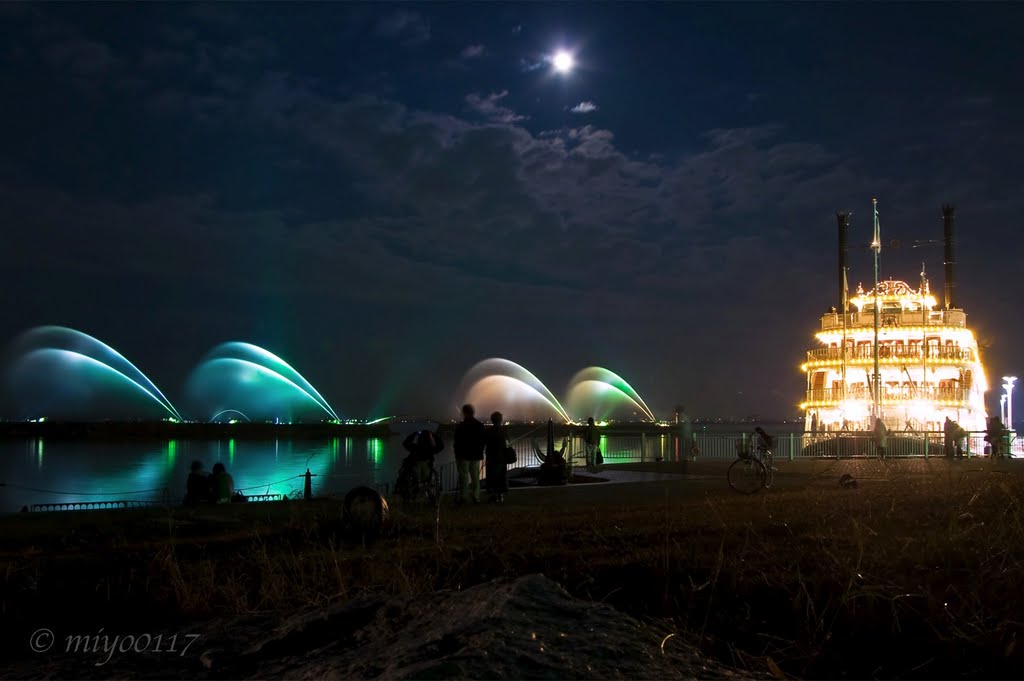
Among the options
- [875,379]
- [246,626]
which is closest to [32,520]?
[246,626]

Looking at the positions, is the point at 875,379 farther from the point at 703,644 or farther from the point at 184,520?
the point at 703,644

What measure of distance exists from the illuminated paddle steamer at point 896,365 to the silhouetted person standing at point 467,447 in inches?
2026

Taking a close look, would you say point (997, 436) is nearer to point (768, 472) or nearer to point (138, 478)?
point (768, 472)

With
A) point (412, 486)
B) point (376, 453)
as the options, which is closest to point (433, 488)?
point (412, 486)

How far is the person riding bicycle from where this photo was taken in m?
17.2

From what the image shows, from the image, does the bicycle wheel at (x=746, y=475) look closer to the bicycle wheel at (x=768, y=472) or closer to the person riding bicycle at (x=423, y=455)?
the bicycle wheel at (x=768, y=472)

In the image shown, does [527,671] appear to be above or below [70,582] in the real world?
above

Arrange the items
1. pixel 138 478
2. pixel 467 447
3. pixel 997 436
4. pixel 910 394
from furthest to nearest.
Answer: pixel 910 394, pixel 138 478, pixel 997 436, pixel 467 447

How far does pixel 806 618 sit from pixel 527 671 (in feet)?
9.37

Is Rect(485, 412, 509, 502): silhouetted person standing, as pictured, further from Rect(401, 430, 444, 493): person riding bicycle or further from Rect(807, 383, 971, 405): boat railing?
Rect(807, 383, 971, 405): boat railing

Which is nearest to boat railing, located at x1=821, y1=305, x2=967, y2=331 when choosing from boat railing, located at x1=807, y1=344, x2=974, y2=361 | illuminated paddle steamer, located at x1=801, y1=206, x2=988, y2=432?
illuminated paddle steamer, located at x1=801, y1=206, x2=988, y2=432

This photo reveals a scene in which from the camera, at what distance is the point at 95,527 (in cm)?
1267

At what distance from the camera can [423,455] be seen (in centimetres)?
1734

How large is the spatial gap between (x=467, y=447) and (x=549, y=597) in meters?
11.8
